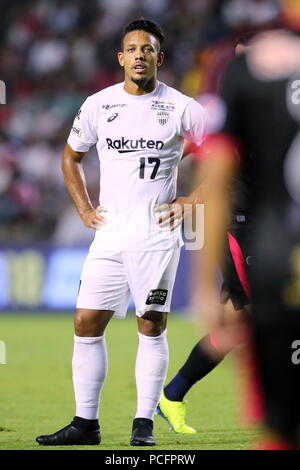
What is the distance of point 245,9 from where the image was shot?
16969 mm

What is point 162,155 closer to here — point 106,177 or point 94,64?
point 106,177

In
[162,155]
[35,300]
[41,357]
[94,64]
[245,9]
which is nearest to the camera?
[162,155]

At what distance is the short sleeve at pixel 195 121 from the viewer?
18.9 feet

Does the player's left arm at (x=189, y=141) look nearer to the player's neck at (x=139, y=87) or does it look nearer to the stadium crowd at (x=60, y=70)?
the player's neck at (x=139, y=87)

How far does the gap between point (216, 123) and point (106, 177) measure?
2.31m

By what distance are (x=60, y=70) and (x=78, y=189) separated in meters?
12.8

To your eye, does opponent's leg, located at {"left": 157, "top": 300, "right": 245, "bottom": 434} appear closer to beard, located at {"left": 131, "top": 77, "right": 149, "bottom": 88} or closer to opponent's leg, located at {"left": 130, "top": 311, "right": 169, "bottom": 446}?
opponent's leg, located at {"left": 130, "top": 311, "right": 169, "bottom": 446}

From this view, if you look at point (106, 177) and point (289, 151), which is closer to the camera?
point (289, 151)

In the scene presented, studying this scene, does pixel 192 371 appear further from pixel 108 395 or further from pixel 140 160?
pixel 108 395

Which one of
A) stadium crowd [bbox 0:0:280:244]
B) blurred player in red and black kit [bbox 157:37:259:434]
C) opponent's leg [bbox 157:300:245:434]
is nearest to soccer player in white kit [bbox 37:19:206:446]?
blurred player in red and black kit [bbox 157:37:259:434]

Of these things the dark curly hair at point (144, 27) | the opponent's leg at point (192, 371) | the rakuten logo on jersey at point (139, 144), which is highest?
the dark curly hair at point (144, 27)

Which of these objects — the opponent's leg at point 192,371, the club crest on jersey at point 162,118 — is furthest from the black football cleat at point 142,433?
the club crest on jersey at point 162,118

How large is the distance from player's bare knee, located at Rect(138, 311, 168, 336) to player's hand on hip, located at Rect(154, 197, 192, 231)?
46cm
